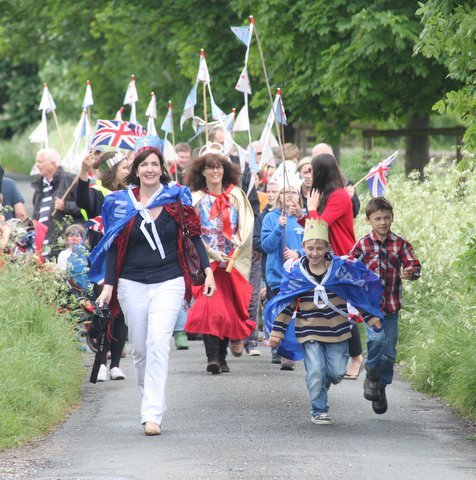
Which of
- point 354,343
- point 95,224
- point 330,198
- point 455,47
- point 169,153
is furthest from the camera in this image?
point 169,153

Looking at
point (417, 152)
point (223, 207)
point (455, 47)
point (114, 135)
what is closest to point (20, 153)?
point (417, 152)

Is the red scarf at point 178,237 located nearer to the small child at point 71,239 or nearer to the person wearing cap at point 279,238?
the person wearing cap at point 279,238

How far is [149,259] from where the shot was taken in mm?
10000

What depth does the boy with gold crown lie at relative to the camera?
33.2ft

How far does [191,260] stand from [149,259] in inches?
12.0

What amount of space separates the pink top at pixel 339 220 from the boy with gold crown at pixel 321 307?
53 centimetres

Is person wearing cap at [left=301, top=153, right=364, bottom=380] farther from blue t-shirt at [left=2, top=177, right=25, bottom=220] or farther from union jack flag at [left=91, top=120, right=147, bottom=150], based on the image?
blue t-shirt at [left=2, top=177, right=25, bottom=220]

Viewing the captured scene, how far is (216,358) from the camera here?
13.0 m

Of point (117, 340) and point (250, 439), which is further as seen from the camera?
point (117, 340)

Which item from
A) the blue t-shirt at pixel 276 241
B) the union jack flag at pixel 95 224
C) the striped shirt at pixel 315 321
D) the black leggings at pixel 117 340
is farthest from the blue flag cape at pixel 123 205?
the blue t-shirt at pixel 276 241

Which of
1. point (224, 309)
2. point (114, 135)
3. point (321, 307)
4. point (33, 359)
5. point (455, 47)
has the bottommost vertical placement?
point (33, 359)

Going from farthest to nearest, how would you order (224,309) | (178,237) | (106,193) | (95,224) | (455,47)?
(95,224)
(224,309)
(106,193)
(178,237)
(455,47)

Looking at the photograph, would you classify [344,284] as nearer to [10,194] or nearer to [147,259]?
[147,259]

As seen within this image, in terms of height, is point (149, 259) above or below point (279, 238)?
above
